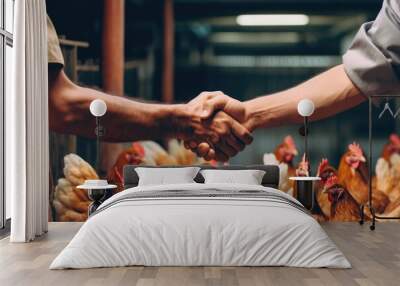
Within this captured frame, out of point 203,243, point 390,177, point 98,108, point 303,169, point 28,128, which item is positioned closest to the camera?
point 203,243

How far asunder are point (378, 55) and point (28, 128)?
4138mm

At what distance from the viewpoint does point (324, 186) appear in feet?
24.5

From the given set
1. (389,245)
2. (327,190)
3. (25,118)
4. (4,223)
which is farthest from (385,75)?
(4,223)

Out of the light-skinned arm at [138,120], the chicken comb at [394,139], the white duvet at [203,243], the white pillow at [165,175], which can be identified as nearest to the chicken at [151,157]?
the light-skinned arm at [138,120]

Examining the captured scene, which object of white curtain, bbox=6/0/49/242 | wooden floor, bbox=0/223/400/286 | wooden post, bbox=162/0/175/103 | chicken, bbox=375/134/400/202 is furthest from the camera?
wooden post, bbox=162/0/175/103

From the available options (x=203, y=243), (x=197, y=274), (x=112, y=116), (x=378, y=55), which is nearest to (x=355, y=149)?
(x=378, y=55)

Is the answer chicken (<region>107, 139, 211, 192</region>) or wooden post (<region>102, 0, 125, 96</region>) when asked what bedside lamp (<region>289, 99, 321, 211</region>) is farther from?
wooden post (<region>102, 0, 125, 96</region>)

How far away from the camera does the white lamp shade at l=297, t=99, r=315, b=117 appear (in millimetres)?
7078

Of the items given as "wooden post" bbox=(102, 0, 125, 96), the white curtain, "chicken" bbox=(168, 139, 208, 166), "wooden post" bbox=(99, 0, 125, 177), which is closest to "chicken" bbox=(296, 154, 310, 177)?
"chicken" bbox=(168, 139, 208, 166)

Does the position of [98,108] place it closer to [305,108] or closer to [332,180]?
[305,108]

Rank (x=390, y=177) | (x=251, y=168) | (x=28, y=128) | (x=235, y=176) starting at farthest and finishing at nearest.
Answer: (x=390, y=177)
(x=251, y=168)
(x=235, y=176)
(x=28, y=128)

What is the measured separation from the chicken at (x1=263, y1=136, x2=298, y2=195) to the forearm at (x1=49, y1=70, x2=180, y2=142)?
1263 millimetres

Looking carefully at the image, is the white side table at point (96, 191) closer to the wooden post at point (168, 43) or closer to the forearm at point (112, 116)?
the forearm at point (112, 116)

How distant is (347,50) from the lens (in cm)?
746
